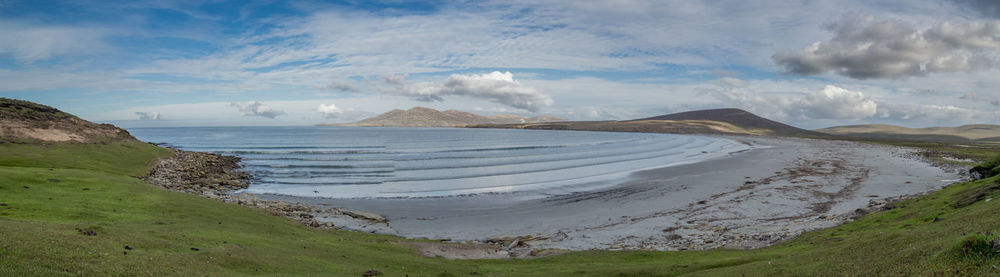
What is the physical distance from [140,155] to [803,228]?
64.5 metres

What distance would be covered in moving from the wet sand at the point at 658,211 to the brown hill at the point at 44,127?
28135 millimetres

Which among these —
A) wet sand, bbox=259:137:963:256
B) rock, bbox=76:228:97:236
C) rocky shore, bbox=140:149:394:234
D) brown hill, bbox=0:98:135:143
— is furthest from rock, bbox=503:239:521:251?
brown hill, bbox=0:98:135:143

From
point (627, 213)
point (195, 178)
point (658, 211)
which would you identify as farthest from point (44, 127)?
point (658, 211)

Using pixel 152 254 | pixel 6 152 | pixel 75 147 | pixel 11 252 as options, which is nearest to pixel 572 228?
pixel 152 254

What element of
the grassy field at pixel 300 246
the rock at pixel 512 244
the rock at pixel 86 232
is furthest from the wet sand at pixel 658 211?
the rock at pixel 86 232

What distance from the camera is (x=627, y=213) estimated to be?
31453 millimetres

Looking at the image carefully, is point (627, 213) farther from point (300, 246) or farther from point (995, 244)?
point (995, 244)

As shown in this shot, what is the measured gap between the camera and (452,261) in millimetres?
18469

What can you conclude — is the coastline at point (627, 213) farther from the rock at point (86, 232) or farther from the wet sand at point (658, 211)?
the rock at point (86, 232)

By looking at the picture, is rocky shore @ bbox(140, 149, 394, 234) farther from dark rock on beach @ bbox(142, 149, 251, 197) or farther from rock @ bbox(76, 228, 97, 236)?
rock @ bbox(76, 228, 97, 236)

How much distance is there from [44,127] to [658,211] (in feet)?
211

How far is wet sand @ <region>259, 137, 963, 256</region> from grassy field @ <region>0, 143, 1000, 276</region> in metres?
3.31

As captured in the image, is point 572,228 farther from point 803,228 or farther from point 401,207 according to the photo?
point 401,207

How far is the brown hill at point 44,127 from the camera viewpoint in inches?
1750
